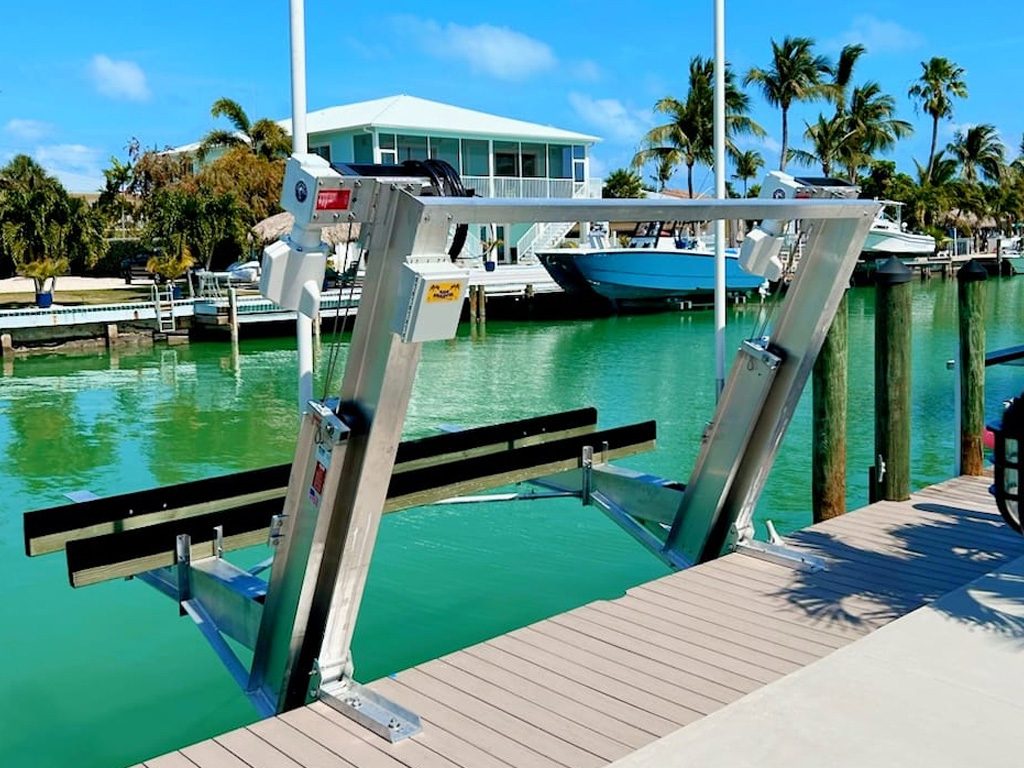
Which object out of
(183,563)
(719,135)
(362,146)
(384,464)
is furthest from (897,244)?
(384,464)

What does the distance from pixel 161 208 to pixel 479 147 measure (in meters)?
14.4

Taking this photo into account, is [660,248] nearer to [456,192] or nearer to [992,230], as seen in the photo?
[456,192]

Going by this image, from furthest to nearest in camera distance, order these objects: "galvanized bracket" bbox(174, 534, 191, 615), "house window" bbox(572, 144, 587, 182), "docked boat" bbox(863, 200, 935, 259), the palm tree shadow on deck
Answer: "docked boat" bbox(863, 200, 935, 259), "house window" bbox(572, 144, 587, 182), "galvanized bracket" bbox(174, 534, 191, 615), the palm tree shadow on deck

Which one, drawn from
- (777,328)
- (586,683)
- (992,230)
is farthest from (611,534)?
(992,230)

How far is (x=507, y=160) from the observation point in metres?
44.8

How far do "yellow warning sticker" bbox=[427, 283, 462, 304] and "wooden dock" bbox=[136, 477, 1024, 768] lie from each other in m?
1.54

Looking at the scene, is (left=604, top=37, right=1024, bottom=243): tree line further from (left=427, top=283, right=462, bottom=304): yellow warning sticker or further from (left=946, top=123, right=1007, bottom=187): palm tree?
(left=427, top=283, right=462, bottom=304): yellow warning sticker

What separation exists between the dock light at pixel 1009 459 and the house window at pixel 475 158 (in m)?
39.1

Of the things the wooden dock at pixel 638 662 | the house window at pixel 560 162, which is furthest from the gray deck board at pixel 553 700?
the house window at pixel 560 162

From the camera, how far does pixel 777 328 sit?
5430mm

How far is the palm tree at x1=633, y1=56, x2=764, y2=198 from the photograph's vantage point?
4462cm

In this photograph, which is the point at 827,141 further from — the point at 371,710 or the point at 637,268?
the point at 371,710

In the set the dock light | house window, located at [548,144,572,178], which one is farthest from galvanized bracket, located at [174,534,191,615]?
house window, located at [548,144,572,178]

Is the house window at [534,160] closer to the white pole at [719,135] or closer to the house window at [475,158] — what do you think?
the house window at [475,158]
